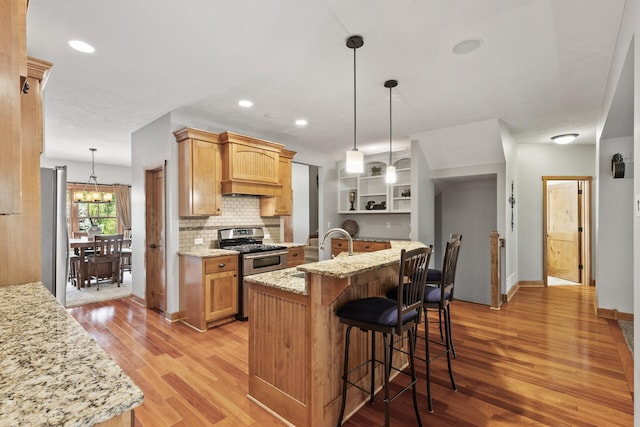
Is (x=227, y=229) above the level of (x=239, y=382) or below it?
above

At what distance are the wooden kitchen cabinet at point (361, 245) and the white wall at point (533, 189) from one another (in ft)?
8.95

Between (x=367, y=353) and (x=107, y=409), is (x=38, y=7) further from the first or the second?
(x=367, y=353)

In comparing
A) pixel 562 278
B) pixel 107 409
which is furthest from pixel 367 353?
pixel 562 278

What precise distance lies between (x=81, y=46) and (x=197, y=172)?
1712mm

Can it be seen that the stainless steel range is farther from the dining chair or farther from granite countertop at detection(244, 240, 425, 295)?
the dining chair

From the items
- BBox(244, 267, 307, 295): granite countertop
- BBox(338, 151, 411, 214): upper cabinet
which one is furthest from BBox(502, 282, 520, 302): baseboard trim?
BBox(244, 267, 307, 295): granite countertop

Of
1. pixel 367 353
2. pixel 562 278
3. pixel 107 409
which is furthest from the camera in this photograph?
pixel 562 278

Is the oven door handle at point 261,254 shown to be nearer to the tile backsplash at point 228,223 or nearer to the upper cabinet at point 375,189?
the tile backsplash at point 228,223

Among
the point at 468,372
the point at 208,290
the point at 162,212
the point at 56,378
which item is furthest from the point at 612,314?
the point at 162,212

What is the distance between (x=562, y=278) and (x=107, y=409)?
8217 mm

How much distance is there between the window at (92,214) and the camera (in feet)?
25.0

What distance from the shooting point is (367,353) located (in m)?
2.40

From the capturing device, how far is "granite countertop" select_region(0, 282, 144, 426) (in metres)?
0.64

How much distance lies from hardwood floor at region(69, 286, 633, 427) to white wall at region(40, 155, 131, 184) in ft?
15.1
